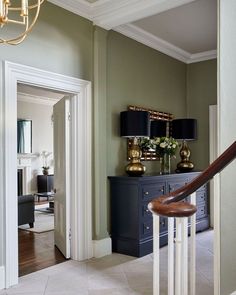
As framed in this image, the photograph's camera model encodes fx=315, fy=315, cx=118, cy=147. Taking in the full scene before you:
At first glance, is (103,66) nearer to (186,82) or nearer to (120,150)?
(120,150)

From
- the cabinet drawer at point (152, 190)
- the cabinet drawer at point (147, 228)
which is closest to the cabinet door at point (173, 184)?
the cabinet drawer at point (152, 190)

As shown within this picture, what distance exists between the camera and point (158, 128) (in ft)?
16.4

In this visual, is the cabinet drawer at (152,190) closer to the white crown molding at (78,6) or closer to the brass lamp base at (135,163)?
the brass lamp base at (135,163)

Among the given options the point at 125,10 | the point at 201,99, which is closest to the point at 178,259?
the point at 125,10

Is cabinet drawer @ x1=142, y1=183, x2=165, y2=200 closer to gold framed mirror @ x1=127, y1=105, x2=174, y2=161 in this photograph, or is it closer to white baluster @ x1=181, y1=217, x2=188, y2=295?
gold framed mirror @ x1=127, y1=105, x2=174, y2=161

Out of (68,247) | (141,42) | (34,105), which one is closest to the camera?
(68,247)

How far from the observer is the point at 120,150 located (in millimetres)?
4434

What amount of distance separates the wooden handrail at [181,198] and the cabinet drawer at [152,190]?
271 cm

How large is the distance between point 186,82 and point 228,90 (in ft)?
11.7

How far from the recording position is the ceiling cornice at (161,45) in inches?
176

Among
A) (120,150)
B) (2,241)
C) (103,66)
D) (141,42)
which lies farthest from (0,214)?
(141,42)

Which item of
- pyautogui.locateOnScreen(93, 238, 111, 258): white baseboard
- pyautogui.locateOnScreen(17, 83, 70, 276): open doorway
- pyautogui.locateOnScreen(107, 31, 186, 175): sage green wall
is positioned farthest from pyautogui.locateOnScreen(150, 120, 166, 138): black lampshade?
pyautogui.locateOnScreen(17, 83, 70, 276): open doorway

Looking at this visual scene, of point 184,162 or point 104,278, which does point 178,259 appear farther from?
point 184,162

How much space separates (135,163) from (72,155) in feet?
2.89
